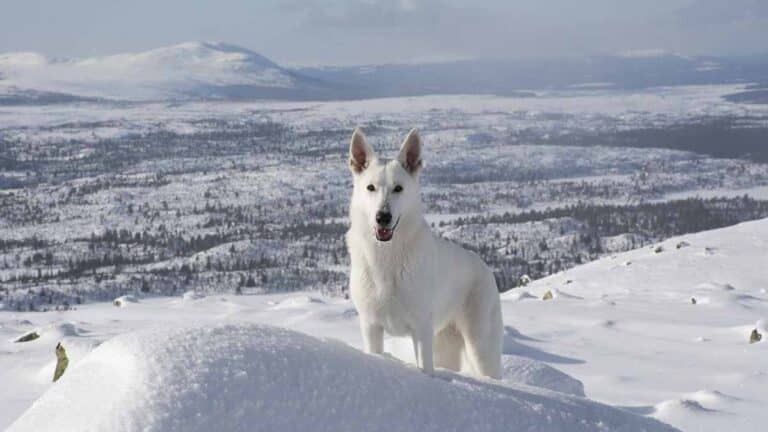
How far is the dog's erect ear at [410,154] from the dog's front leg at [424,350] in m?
1.22

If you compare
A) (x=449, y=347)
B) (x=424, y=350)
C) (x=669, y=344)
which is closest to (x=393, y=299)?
(x=424, y=350)

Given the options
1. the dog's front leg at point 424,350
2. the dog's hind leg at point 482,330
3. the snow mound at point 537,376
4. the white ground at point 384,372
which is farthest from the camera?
the snow mound at point 537,376

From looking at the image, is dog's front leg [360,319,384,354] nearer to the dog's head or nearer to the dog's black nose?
the dog's head

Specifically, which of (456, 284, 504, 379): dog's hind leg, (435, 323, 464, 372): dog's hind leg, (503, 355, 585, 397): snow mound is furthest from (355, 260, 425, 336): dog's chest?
(503, 355, 585, 397): snow mound

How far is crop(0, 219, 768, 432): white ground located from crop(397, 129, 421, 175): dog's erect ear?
1.49 m

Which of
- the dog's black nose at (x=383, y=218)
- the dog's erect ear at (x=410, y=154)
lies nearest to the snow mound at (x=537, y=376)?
the dog's erect ear at (x=410, y=154)

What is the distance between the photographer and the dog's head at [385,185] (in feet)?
18.4

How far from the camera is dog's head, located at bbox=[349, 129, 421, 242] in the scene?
221 inches

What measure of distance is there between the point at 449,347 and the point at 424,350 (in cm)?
163

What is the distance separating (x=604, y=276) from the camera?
112 feet

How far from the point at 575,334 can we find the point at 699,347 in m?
2.52

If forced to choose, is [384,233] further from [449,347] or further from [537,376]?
[537,376]

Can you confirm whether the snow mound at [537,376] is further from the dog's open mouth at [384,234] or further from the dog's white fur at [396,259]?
the dog's open mouth at [384,234]

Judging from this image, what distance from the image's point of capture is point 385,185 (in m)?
5.67
